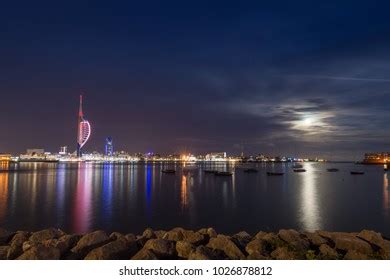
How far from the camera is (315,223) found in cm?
1873

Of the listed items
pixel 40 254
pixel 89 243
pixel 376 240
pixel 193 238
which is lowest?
pixel 376 240

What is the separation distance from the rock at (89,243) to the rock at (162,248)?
110cm

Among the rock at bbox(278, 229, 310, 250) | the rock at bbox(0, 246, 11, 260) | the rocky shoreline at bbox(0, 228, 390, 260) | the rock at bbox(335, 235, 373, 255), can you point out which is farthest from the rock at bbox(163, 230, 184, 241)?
the rock at bbox(335, 235, 373, 255)

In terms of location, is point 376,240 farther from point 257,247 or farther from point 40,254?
point 40,254

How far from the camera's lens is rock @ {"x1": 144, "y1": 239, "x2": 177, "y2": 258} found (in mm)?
5684

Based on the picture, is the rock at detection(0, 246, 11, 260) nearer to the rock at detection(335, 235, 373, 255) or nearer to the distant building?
the rock at detection(335, 235, 373, 255)

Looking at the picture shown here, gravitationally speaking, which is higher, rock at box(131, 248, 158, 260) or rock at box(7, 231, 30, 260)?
rock at box(131, 248, 158, 260)

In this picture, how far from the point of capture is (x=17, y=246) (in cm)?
623

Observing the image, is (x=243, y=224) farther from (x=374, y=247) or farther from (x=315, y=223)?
(x=374, y=247)

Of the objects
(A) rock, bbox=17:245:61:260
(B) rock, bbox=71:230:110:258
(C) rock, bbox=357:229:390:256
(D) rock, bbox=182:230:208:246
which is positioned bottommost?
(C) rock, bbox=357:229:390:256

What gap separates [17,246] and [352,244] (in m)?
6.27

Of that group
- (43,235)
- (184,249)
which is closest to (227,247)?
(184,249)

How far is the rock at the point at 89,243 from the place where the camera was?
600cm

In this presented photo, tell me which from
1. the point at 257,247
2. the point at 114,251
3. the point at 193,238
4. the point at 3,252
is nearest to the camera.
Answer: the point at 114,251
